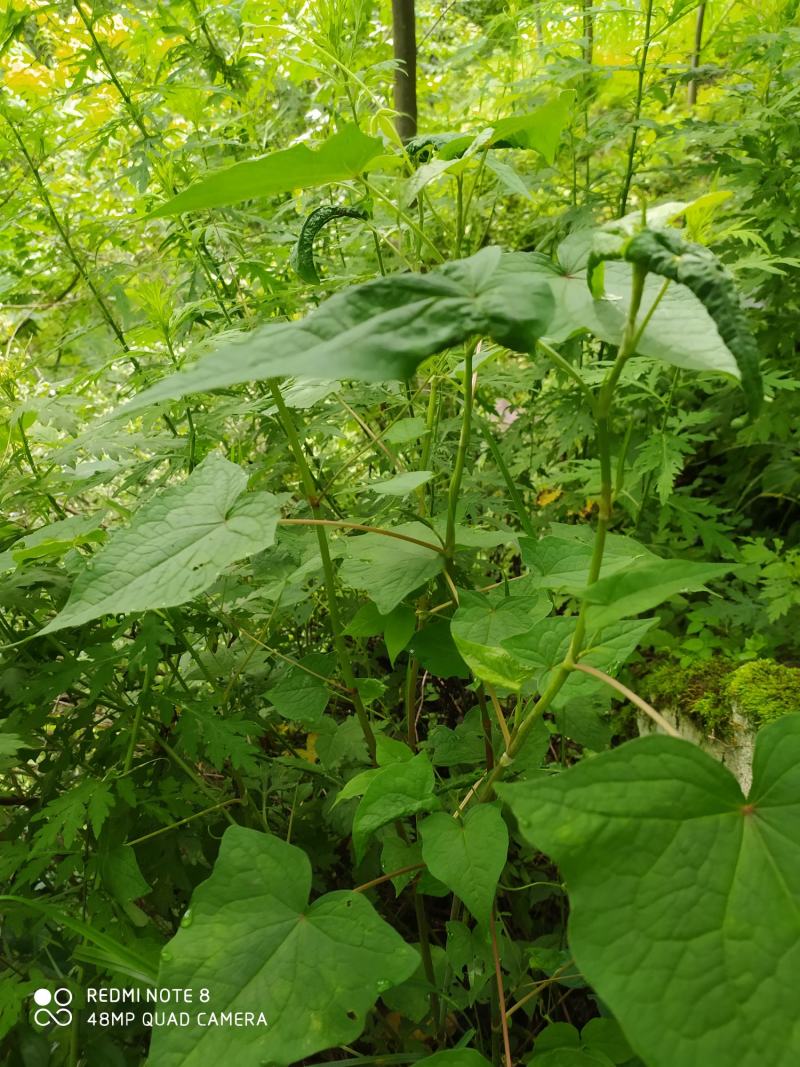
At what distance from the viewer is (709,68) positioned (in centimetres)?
191

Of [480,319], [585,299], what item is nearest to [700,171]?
[585,299]

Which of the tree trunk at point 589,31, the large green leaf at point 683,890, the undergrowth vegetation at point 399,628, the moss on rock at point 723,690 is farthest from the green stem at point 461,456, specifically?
the tree trunk at point 589,31

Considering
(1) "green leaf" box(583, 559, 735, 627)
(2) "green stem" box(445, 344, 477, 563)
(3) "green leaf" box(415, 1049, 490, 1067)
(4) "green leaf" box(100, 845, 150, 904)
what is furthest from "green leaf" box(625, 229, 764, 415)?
(4) "green leaf" box(100, 845, 150, 904)

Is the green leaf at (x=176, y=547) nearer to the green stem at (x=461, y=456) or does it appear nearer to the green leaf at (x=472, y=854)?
the green stem at (x=461, y=456)

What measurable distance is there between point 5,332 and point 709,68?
94.4 inches

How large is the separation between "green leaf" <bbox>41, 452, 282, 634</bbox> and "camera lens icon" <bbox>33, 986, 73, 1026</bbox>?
0.69 metres

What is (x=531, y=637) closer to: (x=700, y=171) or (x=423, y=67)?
(x=700, y=171)

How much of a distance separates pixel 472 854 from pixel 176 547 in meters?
0.43

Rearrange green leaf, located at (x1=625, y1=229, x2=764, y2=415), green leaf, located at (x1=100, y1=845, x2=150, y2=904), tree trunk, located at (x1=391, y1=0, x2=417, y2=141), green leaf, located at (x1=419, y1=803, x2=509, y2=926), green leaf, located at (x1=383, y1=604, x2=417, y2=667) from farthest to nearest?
tree trunk, located at (x1=391, y1=0, x2=417, y2=141) < green leaf, located at (x1=100, y1=845, x2=150, y2=904) < green leaf, located at (x1=383, y1=604, x2=417, y2=667) < green leaf, located at (x1=419, y1=803, x2=509, y2=926) < green leaf, located at (x1=625, y1=229, x2=764, y2=415)

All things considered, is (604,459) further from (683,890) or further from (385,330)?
(683,890)

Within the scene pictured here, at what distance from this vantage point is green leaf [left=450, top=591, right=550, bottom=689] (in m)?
0.68

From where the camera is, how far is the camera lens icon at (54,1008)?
38.9 inches

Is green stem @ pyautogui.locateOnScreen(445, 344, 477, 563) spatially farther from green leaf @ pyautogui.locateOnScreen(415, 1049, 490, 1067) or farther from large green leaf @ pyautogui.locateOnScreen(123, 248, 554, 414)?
green leaf @ pyautogui.locateOnScreen(415, 1049, 490, 1067)

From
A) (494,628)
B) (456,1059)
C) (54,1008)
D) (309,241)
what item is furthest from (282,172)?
(54,1008)
